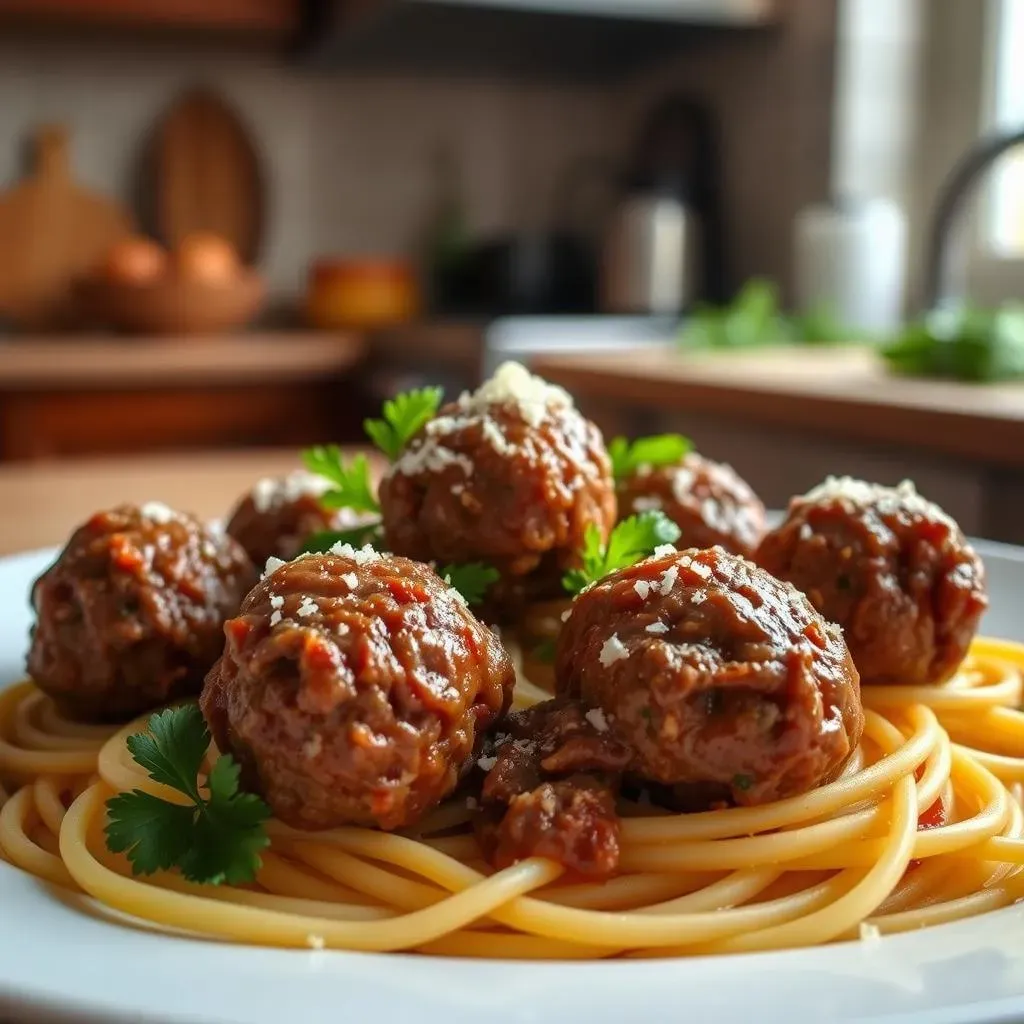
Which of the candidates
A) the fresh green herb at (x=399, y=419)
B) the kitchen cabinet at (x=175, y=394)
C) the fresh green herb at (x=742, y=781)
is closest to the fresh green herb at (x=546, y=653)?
the fresh green herb at (x=399, y=419)

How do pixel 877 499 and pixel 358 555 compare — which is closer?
pixel 358 555

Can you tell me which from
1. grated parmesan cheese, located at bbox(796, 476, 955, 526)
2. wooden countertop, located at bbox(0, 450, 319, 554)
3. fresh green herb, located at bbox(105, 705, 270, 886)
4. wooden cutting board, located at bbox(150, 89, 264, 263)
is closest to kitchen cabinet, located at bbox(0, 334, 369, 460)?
wooden cutting board, located at bbox(150, 89, 264, 263)

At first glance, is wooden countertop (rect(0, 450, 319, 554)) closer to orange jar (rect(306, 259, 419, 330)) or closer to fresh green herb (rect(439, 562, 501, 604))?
fresh green herb (rect(439, 562, 501, 604))

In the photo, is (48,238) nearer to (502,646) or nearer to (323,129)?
(323,129)

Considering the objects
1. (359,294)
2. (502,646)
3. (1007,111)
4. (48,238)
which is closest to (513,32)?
(359,294)

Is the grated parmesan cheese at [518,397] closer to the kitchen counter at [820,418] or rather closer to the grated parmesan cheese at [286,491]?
the grated parmesan cheese at [286,491]

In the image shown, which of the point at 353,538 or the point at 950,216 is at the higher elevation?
the point at 950,216

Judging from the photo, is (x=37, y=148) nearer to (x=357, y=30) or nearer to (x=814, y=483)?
(x=357, y=30)
